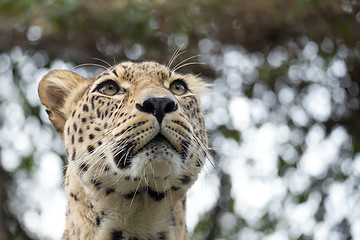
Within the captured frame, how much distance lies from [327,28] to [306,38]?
56 centimetres

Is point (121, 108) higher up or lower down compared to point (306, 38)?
higher up

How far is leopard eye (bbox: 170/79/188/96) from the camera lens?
17.6 feet

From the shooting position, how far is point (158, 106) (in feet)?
14.3

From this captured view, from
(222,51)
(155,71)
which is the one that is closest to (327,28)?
(222,51)

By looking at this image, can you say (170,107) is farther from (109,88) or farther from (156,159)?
(109,88)

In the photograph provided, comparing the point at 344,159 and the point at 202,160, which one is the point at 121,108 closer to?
the point at 202,160

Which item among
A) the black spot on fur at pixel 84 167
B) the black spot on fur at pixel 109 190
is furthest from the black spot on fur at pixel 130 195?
the black spot on fur at pixel 84 167

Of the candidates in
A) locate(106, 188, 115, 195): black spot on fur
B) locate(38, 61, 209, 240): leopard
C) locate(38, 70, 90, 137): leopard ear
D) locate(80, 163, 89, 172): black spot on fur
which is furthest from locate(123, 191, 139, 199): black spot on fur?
locate(38, 70, 90, 137): leopard ear

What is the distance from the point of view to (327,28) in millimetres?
9484

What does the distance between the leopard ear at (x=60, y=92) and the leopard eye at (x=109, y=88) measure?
1.80 ft

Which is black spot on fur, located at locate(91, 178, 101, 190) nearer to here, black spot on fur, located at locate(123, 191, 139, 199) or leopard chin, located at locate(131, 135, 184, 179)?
black spot on fur, located at locate(123, 191, 139, 199)

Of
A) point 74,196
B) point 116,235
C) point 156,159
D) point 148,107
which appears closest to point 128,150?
point 156,159

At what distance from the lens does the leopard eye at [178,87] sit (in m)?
5.38

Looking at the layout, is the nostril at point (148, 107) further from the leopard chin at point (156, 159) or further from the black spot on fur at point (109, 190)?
the black spot on fur at point (109, 190)
